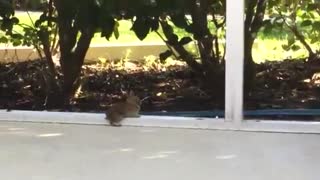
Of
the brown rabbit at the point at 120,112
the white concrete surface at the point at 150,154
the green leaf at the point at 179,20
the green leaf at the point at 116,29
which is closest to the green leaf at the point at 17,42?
the green leaf at the point at 116,29

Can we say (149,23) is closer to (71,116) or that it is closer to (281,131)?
(71,116)

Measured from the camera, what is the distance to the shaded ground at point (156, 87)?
5.02 metres

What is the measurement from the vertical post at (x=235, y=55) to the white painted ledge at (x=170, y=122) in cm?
12

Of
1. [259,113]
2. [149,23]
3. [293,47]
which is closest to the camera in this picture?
[259,113]

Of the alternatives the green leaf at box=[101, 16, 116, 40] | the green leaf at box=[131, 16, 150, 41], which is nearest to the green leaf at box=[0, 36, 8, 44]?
the green leaf at box=[101, 16, 116, 40]

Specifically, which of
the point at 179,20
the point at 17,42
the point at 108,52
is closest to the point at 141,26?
the point at 179,20

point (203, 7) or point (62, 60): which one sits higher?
point (203, 7)

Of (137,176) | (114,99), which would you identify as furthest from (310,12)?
(137,176)

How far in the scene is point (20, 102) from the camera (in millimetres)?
5266

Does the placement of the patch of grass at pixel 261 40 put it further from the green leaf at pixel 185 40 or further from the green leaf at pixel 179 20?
the green leaf at pixel 179 20

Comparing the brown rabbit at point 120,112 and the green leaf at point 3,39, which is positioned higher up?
the green leaf at point 3,39

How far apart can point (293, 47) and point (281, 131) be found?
210 cm

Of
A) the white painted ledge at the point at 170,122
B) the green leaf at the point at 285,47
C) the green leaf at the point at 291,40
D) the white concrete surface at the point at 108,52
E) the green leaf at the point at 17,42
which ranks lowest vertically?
the white painted ledge at the point at 170,122

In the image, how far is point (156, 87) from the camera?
5.73 metres
